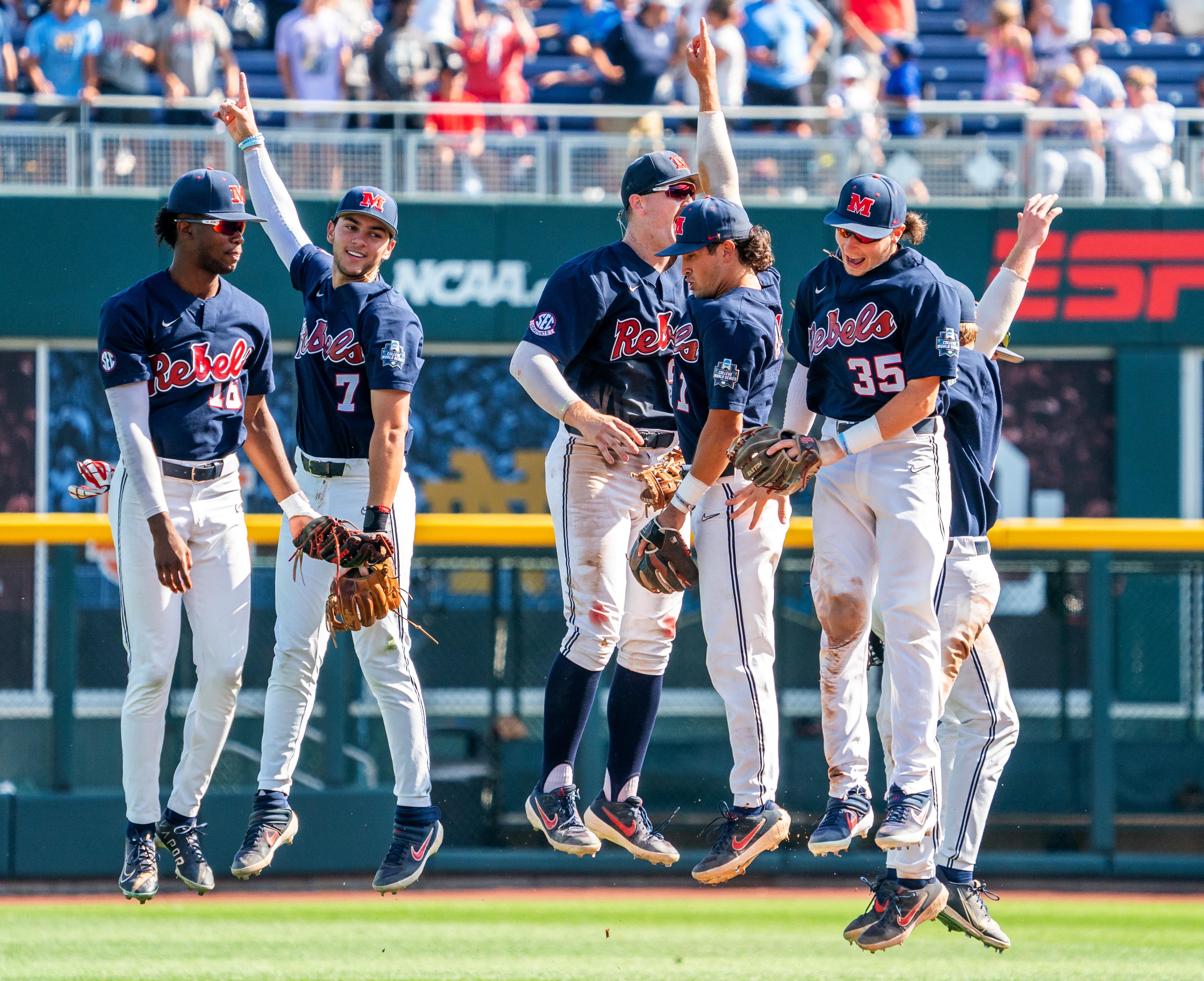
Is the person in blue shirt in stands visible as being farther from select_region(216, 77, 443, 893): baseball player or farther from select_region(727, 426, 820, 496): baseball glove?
select_region(727, 426, 820, 496): baseball glove

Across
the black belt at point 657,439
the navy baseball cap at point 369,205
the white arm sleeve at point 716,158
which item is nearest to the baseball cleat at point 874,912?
the black belt at point 657,439

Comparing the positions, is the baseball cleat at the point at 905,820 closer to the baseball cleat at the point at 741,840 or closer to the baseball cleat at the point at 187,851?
the baseball cleat at the point at 741,840

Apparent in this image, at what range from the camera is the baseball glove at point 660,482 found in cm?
564

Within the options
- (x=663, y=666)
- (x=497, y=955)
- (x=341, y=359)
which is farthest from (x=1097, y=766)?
(x=341, y=359)

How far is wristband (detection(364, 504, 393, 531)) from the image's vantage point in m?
5.62

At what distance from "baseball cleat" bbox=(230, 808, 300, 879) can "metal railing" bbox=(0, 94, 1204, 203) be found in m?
6.85

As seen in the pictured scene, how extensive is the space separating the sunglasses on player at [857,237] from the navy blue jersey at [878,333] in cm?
11

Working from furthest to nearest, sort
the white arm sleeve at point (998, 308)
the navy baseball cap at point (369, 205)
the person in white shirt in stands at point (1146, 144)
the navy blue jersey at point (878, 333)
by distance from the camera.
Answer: the person in white shirt in stands at point (1146, 144) < the white arm sleeve at point (998, 308) < the navy baseball cap at point (369, 205) < the navy blue jersey at point (878, 333)

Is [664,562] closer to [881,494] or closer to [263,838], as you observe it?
[881,494]

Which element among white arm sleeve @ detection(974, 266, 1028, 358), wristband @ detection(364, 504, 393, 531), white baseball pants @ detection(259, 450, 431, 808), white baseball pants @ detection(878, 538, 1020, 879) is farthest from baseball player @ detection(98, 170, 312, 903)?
white arm sleeve @ detection(974, 266, 1028, 358)

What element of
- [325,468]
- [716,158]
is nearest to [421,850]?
[325,468]

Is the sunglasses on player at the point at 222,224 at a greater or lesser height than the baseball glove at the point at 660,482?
greater

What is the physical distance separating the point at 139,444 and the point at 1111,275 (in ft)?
30.3

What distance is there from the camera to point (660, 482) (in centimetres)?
565
